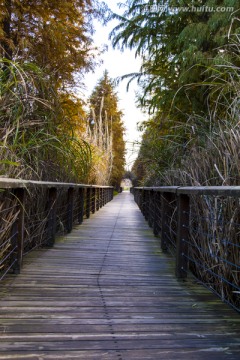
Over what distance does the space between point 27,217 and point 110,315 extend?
1.46 m

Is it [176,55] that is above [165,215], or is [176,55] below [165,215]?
above

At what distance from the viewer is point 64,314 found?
193 cm

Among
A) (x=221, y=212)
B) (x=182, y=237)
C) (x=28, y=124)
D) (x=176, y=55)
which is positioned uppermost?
(x=176, y=55)

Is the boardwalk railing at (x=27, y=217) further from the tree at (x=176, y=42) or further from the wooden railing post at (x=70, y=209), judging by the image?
the tree at (x=176, y=42)

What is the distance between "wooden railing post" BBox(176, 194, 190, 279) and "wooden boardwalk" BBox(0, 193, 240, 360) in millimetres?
103

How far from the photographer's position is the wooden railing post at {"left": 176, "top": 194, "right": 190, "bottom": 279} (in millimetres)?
2750

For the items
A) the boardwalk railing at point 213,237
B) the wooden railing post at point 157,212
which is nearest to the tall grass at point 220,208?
the boardwalk railing at point 213,237

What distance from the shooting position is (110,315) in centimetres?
195

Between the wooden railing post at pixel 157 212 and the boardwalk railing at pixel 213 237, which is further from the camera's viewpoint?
the wooden railing post at pixel 157 212

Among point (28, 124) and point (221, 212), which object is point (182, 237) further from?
point (28, 124)

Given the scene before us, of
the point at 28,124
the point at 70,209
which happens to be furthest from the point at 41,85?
the point at 70,209

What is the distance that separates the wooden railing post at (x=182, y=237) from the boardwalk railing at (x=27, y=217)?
3.56 ft

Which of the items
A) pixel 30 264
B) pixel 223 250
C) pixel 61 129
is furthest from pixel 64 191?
pixel 223 250

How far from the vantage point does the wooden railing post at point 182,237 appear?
275 centimetres
